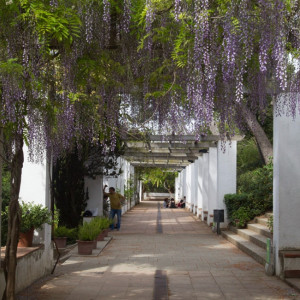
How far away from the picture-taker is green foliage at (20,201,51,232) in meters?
7.02

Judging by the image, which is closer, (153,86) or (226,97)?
(226,97)

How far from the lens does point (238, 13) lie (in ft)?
14.5

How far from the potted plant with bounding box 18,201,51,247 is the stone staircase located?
3655mm

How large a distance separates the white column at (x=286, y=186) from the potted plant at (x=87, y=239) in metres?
3.72

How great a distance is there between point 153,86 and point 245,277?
3.21 metres

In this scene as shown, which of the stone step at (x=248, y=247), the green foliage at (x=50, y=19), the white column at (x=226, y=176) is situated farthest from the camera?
the white column at (x=226, y=176)

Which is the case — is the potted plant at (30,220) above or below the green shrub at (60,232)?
above

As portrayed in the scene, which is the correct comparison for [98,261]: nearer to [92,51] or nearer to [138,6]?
[92,51]

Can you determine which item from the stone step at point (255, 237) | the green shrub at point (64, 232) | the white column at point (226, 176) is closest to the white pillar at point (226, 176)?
the white column at point (226, 176)

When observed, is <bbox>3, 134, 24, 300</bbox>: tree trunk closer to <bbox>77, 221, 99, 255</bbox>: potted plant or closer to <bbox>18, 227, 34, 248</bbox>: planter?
<bbox>18, 227, 34, 248</bbox>: planter

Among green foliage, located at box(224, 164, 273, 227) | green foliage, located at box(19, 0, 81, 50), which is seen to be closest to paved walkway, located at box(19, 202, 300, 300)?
green foliage, located at box(224, 164, 273, 227)

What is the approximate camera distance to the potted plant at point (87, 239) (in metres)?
9.85

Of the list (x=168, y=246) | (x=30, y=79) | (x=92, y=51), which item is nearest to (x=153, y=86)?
(x=92, y=51)

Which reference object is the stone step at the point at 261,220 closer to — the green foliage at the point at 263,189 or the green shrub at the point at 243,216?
the green shrub at the point at 243,216
